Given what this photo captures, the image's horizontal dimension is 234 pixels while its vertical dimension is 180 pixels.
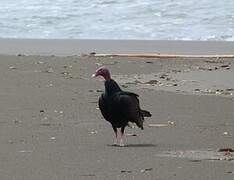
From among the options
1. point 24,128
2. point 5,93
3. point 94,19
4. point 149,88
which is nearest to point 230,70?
point 149,88

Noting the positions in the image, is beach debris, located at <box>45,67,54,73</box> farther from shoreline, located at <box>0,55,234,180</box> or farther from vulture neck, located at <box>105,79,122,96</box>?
vulture neck, located at <box>105,79,122,96</box>

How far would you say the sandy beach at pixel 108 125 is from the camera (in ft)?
20.9

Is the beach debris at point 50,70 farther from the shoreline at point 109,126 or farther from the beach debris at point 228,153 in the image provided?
the beach debris at point 228,153

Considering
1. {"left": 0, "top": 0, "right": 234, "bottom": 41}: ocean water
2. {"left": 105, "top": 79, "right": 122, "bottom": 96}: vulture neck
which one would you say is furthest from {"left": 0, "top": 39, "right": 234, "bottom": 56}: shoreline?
{"left": 105, "top": 79, "right": 122, "bottom": 96}: vulture neck

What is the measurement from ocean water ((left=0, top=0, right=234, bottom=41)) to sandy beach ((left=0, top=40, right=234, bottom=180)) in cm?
635

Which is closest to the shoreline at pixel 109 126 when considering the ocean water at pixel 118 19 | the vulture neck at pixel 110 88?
the vulture neck at pixel 110 88

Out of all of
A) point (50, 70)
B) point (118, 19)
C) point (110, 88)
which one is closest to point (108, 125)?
point (110, 88)

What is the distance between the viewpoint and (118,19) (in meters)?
24.2

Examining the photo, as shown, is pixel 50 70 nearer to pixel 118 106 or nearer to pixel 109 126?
pixel 109 126

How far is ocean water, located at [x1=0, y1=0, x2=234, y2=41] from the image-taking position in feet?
72.3

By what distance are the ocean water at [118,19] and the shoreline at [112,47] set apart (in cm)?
114

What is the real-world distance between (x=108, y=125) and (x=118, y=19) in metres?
15.6

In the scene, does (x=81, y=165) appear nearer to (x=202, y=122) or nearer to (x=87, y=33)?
(x=202, y=122)

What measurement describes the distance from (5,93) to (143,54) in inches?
246
